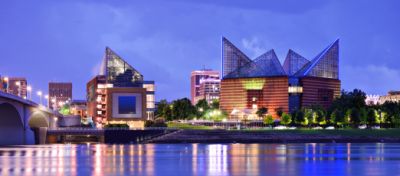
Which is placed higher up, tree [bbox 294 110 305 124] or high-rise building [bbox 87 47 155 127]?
high-rise building [bbox 87 47 155 127]

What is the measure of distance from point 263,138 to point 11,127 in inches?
1382

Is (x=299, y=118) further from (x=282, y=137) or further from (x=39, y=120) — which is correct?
(x=39, y=120)

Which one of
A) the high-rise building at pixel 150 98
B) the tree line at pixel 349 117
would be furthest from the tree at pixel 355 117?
the high-rise building at pixel 150 98

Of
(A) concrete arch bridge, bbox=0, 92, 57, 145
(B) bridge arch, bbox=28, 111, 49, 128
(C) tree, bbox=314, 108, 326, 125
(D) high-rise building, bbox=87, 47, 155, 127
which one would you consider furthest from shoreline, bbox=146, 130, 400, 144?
(D) high-rise building, bbox=87, 47, 155, 127

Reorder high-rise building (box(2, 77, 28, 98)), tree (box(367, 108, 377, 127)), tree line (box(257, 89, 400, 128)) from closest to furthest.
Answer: high-rise building (box(2, 77, 28, 98)), tree line (box(257, 89, 400, 128)), tree (box(367, 108, 377, 127))

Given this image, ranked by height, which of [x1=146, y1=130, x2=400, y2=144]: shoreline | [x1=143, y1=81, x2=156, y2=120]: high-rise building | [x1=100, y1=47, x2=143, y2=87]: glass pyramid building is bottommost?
[x1=146, y1=130, x2=400, y2=144]: shoreline

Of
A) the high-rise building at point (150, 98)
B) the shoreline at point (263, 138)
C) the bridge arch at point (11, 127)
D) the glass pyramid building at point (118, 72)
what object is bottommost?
the shoreline at point (263, 138)

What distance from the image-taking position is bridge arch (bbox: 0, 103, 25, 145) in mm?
97119

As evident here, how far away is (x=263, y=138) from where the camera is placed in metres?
105

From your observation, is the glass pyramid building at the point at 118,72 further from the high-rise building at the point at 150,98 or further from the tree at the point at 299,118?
the tree at the point at 299,118

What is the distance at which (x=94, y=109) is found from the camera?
638 ft

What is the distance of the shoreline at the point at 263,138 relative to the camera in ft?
337

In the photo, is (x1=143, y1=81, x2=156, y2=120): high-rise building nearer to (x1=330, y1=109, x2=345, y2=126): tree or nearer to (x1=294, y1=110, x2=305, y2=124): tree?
(x1=294, y1=110, x2=305, y2=124): tree

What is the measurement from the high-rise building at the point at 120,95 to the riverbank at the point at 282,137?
61.9 metres
